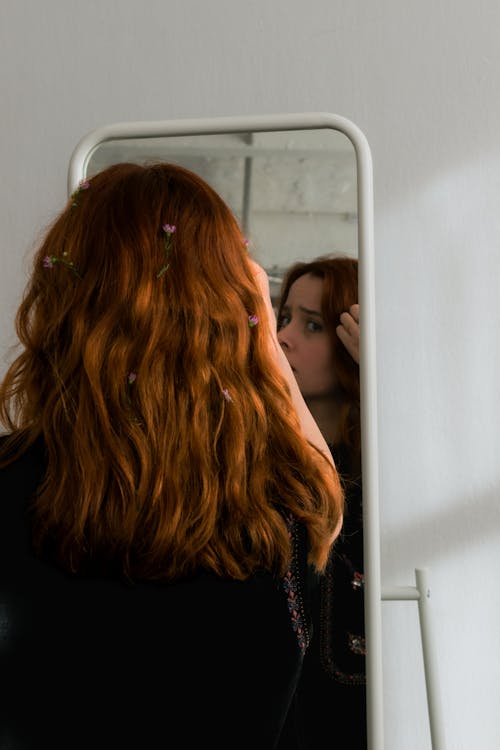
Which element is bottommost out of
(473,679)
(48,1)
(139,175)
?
(473,679)

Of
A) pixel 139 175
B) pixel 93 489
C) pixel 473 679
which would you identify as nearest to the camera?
pixel 93 489

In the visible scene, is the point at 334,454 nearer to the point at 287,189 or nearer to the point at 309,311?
the point at 309,311

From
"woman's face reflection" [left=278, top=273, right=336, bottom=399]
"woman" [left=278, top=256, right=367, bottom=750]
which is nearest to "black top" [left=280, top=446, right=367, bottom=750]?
"woman" [left=278, top=256, right=367, bottom=750]

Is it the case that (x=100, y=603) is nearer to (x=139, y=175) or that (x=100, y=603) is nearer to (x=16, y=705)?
(x=16, y=705)

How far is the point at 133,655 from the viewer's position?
110 centimetres

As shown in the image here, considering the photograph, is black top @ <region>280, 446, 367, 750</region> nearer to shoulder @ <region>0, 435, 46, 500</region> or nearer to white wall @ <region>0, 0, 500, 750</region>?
white wall @ <region>0, 0, 500, 750</region>

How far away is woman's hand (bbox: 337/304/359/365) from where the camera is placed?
5.11ft

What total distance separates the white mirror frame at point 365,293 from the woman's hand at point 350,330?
13 millimetres

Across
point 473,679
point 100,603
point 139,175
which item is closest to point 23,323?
point 139,175

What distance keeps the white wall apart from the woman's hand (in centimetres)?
28

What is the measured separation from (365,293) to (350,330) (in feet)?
0.21

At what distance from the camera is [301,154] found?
1601 millimetres

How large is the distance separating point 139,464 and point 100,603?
17cm

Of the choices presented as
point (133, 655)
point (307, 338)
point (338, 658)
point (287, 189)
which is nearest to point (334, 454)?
point (307, 338)
